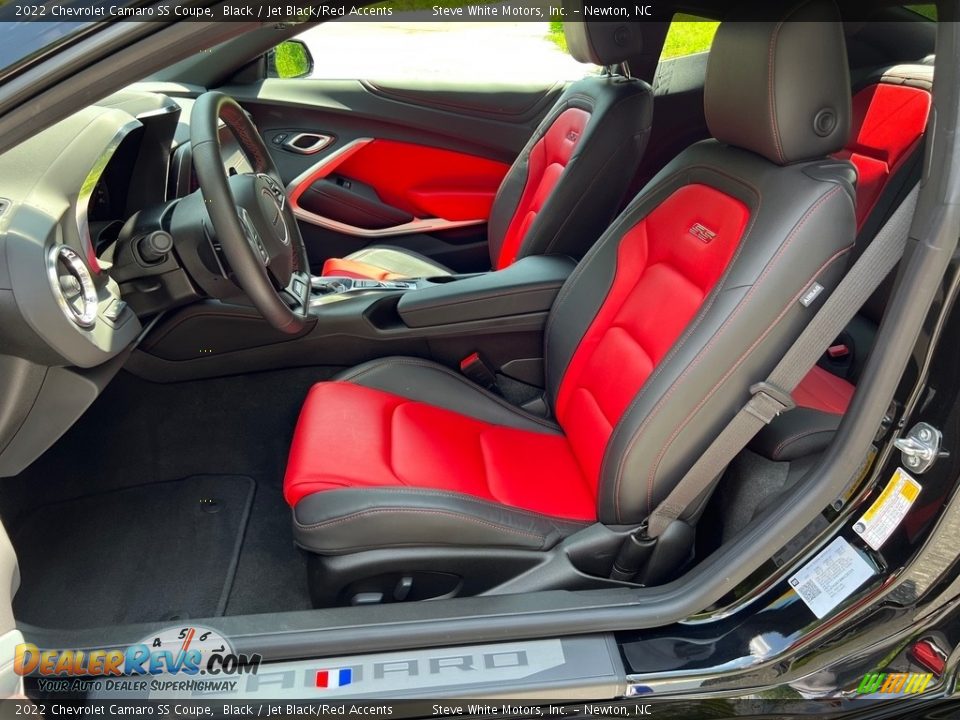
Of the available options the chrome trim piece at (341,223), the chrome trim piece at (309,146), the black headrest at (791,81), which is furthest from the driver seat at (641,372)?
the chrome trim piece at (309,146)

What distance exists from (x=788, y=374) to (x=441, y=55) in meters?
3.11

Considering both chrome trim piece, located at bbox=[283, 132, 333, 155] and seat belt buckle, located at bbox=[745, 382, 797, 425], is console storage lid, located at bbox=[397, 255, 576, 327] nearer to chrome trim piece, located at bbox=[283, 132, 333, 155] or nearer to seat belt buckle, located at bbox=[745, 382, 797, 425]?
seat belt buckle, located at bbox=[745, 382, 797, 425]

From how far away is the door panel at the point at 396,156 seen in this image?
9.30ft

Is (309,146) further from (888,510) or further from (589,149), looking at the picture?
(888,510)

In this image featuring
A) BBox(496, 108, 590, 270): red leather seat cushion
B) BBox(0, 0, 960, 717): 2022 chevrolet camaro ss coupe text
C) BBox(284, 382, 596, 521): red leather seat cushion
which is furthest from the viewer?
BBox(496, 108, 590, 270): red leather seat cushion

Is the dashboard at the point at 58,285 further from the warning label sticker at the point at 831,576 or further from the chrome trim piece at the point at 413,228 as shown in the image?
the chrome trim piece at the point at 413,228

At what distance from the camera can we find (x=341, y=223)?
9.42ft

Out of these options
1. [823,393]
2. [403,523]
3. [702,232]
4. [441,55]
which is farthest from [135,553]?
[441,55]

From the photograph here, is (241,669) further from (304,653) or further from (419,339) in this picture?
(419,339)

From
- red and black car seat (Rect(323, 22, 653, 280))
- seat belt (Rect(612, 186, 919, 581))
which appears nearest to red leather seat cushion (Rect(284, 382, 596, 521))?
seat belt (Rect(612, 186, 919, 581))

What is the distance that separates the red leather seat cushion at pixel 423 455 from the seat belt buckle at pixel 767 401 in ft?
1.34

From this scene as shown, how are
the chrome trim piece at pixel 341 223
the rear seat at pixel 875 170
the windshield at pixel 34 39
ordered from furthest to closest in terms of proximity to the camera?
the chrome trim piece at pixel 341 223 < the rear seat at pixel 875 170 < the windshield at pixel 34 39

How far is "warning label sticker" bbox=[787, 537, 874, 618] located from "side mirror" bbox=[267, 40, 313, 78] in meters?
2.58

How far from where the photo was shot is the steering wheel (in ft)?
4.37
